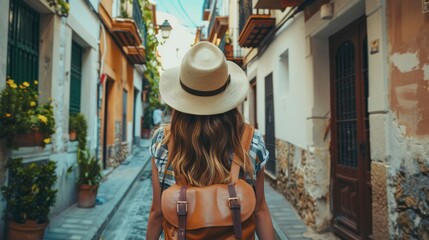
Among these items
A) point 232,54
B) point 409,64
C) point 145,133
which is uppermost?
point 232,54

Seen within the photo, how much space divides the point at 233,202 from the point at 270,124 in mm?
7146

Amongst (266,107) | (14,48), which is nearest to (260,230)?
(14,48)

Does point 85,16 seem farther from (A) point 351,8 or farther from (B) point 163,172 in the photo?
(B) point 163,172

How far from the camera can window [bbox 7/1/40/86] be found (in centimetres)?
473

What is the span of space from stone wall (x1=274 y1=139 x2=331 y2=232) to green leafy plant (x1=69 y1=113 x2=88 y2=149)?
3709mm

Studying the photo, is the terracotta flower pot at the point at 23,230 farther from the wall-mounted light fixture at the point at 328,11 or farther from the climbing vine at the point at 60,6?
the wall-mounted light fixture at the point at 328,11

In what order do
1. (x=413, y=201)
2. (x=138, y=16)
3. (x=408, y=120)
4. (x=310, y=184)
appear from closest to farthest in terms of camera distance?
1. (x=413, y=201)
2. (x=408, y=120)
3. (x=310, y=184)
4. (x=138, y=16)

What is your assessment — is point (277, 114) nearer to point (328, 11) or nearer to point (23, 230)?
point (328, 11)

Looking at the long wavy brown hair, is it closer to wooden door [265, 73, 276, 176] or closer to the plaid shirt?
the plaid shirt

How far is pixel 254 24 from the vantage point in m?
7.68

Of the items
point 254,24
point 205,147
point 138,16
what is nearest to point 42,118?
point 205,147

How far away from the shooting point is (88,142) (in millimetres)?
7535

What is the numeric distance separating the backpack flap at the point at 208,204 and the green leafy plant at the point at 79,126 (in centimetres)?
544

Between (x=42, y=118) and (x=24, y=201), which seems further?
(x=42, y=118)
